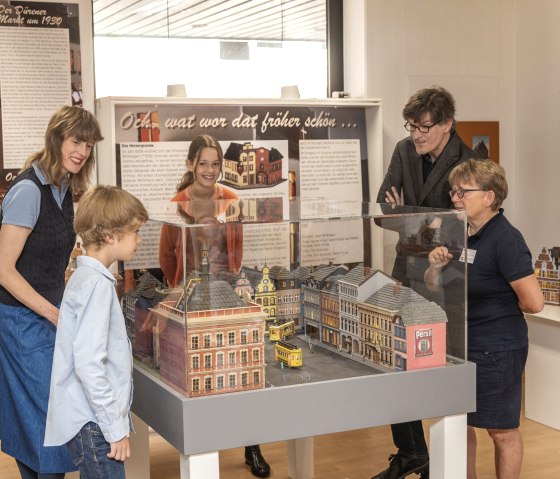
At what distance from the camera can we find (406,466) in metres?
3.85

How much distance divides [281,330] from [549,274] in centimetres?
273

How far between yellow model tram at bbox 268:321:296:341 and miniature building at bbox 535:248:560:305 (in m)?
2.57

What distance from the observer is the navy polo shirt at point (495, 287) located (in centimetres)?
319

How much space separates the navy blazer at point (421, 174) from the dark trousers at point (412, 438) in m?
0.96

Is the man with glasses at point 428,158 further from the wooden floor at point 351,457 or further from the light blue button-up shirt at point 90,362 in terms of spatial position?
the light blue button-up shirt at point 90,362

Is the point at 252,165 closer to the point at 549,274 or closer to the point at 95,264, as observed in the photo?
the point at 549,274

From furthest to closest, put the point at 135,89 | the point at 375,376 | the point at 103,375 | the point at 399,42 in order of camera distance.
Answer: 1. the point at 399,42
2. the point at 135,89
3. the point at 375,376
4. the point at 103,375

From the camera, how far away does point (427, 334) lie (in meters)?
2.84

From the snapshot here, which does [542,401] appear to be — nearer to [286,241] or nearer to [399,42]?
[399,42]

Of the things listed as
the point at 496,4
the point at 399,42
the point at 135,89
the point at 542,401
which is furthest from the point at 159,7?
the point at 542,401

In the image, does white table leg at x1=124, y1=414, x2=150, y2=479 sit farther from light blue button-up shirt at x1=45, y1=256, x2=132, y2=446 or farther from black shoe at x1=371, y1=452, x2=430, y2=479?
black shoe at x1=371, y1=452, x2=430, y2=479

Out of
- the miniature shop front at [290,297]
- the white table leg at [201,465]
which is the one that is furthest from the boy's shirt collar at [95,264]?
the white table leg at [201,465]

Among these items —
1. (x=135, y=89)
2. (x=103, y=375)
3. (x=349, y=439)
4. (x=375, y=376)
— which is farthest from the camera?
(x=135, y=89)

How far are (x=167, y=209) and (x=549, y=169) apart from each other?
12.2ft
